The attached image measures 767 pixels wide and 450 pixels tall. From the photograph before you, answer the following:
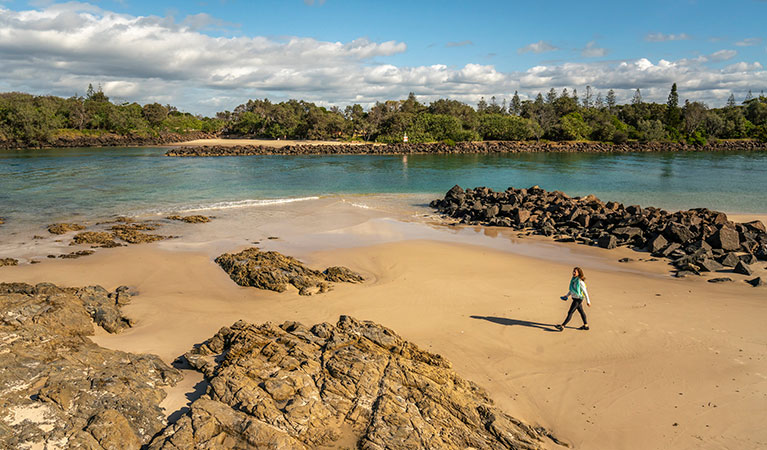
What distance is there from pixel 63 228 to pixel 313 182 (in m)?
24.8

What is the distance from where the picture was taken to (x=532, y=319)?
11234 millimetres

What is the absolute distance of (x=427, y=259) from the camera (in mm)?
16781

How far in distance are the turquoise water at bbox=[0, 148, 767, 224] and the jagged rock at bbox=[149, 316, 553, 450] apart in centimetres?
2320

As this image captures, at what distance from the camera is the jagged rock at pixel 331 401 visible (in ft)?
18.7

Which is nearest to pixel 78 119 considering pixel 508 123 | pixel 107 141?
pixel 107 141

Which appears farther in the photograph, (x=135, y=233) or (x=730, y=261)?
(x=135, y=233)

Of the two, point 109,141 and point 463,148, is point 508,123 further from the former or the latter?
point 109,141

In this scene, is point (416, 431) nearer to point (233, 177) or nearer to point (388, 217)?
point (388, 217)

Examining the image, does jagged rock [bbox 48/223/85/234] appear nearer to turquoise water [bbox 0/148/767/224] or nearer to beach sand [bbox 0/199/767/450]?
turquoise water [bbox 0/148/767/224]

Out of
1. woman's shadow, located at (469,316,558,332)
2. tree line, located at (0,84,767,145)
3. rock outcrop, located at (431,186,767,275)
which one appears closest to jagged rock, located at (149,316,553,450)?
woman's shadow, located at (469,316,558,332)

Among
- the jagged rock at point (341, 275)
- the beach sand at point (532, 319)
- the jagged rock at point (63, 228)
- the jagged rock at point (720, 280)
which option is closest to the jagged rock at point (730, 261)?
the beach sand at point (532, 319)

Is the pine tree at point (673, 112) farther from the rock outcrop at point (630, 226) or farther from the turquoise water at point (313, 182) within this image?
the rock outcrop at point (630, 226)

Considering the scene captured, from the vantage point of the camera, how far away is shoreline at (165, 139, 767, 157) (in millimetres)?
82750

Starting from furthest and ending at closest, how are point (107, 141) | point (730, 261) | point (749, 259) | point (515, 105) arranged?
point (515, 105)
point (107, 141)
point (749, 259)
point (730, 261)
